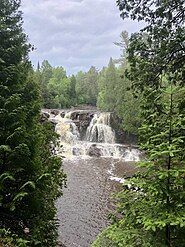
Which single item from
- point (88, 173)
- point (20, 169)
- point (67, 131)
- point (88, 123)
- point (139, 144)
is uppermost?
point (139, 144)

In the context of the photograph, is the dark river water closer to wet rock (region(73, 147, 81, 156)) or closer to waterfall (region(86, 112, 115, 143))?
wet rock (region(73, 147, 81, 156))

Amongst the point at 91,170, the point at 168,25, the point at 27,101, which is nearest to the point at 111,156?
the point at 91,170

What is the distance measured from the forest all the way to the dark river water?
5.13 meters

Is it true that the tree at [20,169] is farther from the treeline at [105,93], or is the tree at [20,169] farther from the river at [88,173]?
the treeline at [105,93]

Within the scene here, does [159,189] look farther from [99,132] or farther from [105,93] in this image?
[105,93]

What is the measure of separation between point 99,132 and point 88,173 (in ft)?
48.4

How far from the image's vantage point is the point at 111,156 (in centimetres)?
3444

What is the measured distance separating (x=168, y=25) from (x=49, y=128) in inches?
259

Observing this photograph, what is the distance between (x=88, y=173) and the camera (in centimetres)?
2648

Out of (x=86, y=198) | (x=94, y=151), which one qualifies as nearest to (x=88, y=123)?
(x=94, y=151)

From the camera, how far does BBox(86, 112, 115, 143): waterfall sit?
40688mm

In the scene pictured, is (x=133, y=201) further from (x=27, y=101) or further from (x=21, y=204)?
(x=27, y=101)

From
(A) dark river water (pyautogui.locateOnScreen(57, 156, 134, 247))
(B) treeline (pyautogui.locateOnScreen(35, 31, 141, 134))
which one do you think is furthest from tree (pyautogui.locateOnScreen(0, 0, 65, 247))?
(B) treeline (pyautogui.locateOnScreen(35, 31, 141, 134))

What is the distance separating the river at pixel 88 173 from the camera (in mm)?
16469
